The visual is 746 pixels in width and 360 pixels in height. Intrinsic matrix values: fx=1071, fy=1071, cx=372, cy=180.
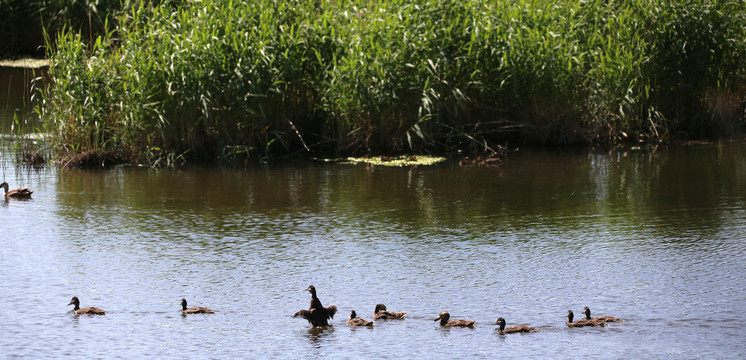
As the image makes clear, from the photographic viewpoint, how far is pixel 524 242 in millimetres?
12773

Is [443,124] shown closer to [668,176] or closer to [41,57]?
[668,176]

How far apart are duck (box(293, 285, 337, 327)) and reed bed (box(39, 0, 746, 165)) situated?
30.8ft

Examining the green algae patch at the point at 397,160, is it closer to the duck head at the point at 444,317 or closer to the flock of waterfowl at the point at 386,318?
the flock of waterfowl at the point at 386,318

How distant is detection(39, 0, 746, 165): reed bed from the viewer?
732 inches

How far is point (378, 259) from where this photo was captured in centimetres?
1199

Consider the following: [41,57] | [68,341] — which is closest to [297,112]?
[68,341]

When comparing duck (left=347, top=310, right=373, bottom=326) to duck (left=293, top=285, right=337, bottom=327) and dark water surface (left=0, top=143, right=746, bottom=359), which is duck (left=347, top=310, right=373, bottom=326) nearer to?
dark water surface (left=0, top=143, right=746, bottom=359)

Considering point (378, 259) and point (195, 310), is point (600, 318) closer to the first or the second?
point (378, 259)

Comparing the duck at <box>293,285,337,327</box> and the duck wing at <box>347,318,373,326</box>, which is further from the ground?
the duck at <box>293,285,337,327</box>

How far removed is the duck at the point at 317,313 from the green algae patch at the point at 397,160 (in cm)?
920

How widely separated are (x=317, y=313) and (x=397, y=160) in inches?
381

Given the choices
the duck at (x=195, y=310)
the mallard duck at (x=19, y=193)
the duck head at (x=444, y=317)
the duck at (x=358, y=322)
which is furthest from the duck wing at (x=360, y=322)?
the mallard duck at (x=19, y=193)

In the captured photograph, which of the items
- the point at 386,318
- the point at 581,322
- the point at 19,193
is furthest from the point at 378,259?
the point at 19,193

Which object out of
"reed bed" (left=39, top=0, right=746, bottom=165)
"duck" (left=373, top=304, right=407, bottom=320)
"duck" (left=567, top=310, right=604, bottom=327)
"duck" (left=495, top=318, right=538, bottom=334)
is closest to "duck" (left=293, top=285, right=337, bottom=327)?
"duck" (left=373, top=304, right=407, bottom=320)
